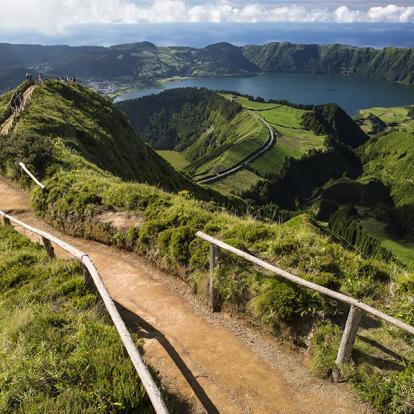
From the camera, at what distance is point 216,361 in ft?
34.5

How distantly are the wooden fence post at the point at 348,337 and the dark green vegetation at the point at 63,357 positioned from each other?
183 inches

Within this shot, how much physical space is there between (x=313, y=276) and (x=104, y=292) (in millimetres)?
6206

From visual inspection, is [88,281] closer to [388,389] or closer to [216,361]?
[216,361]

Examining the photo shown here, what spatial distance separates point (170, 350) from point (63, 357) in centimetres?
320

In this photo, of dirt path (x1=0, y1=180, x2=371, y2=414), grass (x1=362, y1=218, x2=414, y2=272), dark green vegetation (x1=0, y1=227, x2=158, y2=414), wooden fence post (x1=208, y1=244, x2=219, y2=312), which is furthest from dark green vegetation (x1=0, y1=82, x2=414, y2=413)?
grass (x1=362, y1=218, x2=414, y2=272)

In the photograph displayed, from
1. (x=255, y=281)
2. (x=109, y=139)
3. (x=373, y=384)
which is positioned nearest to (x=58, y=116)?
(x=109, y=139)

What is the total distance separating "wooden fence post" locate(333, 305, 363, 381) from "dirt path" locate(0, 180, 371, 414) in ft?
2.08

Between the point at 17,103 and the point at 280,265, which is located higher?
the point at 17,103

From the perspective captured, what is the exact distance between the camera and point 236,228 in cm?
1528

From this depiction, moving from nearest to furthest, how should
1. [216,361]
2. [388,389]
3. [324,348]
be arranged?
[388,389] → [324,348] → [216,361]

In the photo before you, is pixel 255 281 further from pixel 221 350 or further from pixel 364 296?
pixel 364 296

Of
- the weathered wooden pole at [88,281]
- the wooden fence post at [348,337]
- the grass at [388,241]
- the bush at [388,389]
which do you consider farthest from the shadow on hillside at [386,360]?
the grass at [388,241]

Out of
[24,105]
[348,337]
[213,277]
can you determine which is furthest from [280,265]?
[24,105]

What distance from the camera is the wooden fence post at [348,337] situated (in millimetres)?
8797
